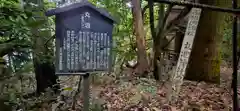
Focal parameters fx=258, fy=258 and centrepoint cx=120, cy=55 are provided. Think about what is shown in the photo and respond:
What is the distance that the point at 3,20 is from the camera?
9.17ft

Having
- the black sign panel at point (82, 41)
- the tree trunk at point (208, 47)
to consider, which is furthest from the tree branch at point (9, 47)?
the tree trunk at point (208, 47)

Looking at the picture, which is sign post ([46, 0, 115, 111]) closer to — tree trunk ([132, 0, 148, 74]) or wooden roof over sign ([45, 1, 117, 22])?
wooden roof over sign ([45, 1, 117, 22])

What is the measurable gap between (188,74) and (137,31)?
175 centimetres

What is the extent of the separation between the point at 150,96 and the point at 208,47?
2.26 m

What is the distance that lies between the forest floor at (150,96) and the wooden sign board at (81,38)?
1105mm

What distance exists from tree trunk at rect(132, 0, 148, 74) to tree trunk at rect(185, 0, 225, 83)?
1266 mm

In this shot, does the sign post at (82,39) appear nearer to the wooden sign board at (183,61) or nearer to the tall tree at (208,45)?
the wooden sign board at (183,61)

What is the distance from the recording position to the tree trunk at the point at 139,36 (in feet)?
21.7

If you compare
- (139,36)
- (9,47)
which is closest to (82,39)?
(9,47)

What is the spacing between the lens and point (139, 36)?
680 cm

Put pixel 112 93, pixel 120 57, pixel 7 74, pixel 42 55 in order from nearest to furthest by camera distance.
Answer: pixel 7 74
pixel 42 55
pixel 112 93
pixel 120 57

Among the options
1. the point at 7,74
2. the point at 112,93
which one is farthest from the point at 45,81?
the point at 7,74

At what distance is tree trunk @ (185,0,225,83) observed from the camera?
6258mm

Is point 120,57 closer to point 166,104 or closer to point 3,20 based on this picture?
point 166,104
